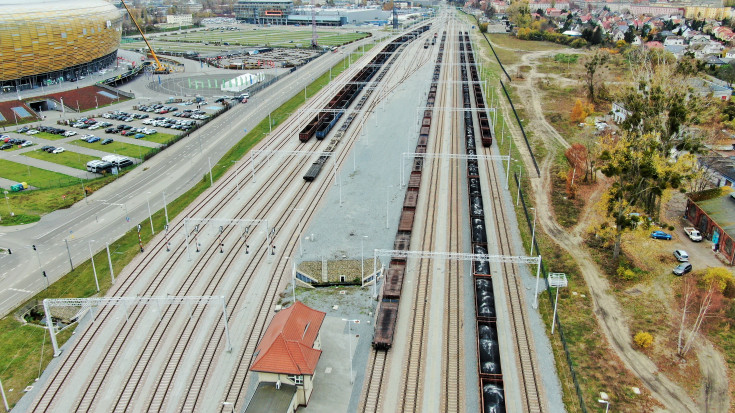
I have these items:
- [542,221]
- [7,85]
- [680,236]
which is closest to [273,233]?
[542,221]

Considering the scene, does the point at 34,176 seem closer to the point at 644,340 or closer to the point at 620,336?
the point at 620,336

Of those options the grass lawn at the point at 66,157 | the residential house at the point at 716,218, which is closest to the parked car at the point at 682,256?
the residential house at the point at 716,218

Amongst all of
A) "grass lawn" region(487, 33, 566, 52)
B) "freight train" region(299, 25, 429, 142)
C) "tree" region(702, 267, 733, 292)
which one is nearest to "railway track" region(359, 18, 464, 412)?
"tree" region(702, 267, 733, 292)

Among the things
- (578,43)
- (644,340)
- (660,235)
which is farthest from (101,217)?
(578,43)

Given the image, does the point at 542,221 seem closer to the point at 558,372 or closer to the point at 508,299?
the point at 508,299

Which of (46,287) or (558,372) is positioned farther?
(46,287)

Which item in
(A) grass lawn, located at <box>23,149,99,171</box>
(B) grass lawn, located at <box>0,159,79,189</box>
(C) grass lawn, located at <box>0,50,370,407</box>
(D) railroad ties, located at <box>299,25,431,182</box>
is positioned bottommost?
(C) grass lawn, located at <box>0,50,370,407</box>

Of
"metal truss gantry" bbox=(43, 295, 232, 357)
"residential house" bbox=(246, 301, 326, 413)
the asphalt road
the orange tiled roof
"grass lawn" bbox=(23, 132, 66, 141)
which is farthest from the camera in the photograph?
"grass lawn" bbox=(23, 132, 66, 141)

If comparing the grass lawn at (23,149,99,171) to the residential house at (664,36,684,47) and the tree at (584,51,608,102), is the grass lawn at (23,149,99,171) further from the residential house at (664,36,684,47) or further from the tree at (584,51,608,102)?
the residential house at (664,36,684,47)
